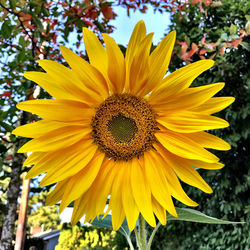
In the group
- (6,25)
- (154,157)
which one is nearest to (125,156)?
(154,157)


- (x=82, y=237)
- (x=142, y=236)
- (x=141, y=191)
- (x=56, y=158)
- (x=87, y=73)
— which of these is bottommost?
(x=82, y=237)

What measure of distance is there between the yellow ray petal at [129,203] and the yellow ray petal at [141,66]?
27cm

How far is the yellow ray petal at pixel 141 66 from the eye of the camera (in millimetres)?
710

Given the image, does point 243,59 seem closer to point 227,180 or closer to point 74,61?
point 227,180

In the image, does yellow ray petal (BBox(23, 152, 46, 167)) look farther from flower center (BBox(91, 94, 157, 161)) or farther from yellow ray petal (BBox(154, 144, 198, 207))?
yellow ray petal (BBox(154, 144, 198, 207))

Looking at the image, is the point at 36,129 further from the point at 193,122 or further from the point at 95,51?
the point at 193,122

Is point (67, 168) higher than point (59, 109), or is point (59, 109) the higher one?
point (59, 109)

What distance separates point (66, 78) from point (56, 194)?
32 cm

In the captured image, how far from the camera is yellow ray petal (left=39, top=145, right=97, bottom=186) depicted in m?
0.73

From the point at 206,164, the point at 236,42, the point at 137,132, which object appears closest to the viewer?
the point at 206,164

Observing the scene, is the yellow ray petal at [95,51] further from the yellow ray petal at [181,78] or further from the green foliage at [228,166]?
the green foliage at [228,166]

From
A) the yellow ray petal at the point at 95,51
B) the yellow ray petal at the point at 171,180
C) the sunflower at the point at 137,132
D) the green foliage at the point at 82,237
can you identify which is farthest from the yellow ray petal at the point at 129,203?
the green foliage at the point at 82,237

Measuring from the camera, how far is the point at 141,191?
29.8 inches

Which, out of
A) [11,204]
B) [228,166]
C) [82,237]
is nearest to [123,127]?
[228,166]
